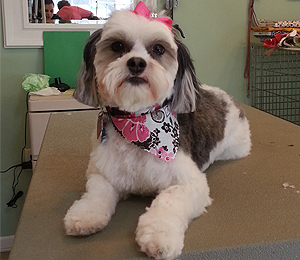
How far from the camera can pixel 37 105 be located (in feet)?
6.57

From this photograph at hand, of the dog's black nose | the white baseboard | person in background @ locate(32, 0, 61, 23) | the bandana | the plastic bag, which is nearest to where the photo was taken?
the dog's black nose

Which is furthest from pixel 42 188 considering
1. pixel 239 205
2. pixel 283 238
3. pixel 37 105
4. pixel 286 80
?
pixel 286 80

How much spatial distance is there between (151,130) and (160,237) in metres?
0.31

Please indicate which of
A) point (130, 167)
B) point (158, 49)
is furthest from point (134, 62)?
point (130, 167)

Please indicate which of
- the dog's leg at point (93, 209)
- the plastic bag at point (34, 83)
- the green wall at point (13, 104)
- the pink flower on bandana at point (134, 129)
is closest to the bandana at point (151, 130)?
the pink flower on bandana at point (134, 129)

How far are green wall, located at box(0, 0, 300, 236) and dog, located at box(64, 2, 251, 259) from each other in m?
1.48

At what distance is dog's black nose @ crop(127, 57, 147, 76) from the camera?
0.83 metres

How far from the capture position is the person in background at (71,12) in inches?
93.0

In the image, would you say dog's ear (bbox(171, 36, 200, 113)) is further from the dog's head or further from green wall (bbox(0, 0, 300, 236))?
green wall (bbox(0, 0, 300, 236))

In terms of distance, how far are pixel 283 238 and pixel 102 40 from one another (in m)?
0.58

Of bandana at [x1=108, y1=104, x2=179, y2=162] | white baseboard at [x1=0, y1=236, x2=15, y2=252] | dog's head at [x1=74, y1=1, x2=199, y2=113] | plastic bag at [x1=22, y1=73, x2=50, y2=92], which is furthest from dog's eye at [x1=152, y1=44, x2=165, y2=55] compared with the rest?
white baseboard at [x1=0, y1=236, x2=15, y2=252]

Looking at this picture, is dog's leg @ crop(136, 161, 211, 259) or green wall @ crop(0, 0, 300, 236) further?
green wall @ crop(0, 0, 300, 236)

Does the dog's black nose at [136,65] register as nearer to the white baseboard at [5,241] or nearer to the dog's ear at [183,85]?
the dog's ear at [183,85]

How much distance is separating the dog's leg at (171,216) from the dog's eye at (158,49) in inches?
11.8
